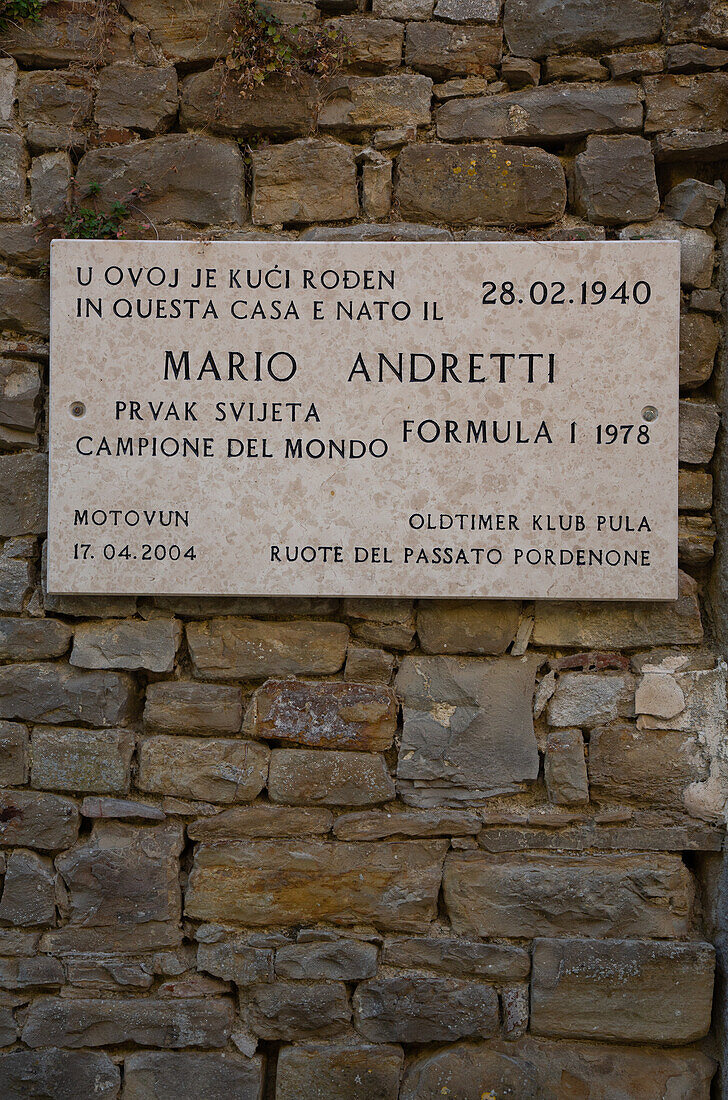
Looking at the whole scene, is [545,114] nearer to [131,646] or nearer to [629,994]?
[131,646]

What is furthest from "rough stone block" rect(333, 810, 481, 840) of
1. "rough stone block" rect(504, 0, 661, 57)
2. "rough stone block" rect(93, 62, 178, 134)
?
"rough stone block" rect(504, 0, 661, 57)

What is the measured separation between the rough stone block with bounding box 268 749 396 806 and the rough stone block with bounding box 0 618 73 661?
0.73m

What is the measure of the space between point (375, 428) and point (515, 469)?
42 cm

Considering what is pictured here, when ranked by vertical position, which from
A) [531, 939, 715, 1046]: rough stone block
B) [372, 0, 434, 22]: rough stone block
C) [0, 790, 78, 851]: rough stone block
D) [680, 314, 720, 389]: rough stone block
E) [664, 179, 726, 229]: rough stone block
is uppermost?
[372, 0, 434, 22]: rough stone block

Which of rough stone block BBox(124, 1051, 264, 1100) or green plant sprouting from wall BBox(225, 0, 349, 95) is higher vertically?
green plant sprouting from wall BBox(225, 0, 349, 95)

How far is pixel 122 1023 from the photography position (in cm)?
241

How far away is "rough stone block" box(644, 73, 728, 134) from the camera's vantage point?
8.21 feet

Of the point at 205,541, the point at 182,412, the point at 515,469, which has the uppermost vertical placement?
the point at 182,412

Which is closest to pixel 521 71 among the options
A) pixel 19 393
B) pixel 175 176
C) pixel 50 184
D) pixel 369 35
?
pixel 369 35

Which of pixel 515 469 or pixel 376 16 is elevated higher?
pixel 376 16

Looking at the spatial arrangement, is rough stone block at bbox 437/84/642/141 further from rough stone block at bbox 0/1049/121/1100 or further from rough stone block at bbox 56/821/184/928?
rough stone block at bbox 0/1049/121/1100

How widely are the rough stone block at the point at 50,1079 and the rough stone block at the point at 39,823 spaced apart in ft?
1.95

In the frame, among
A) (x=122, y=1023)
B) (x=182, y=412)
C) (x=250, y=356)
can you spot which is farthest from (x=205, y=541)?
(x=122, y=1023)

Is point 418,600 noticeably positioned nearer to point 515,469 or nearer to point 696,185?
point 515,469
